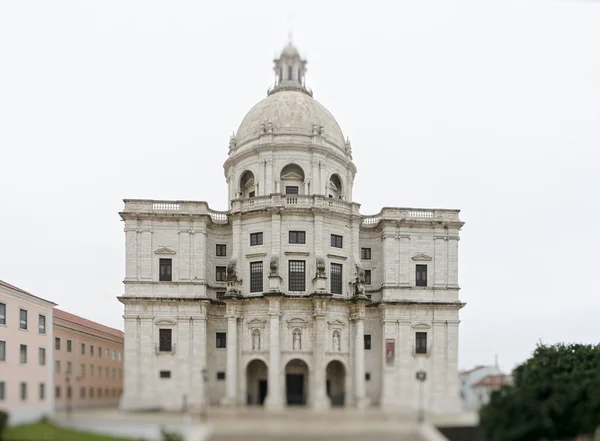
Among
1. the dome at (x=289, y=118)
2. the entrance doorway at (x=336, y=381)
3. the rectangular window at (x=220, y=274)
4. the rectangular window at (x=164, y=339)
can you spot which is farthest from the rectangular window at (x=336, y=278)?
the rectangular window at (x=164, y=339)

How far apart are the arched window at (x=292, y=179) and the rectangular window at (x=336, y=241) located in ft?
18.7

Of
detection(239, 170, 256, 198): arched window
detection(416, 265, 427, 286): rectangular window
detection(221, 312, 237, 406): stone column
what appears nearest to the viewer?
detection(221, 312, 237, 406): stone column

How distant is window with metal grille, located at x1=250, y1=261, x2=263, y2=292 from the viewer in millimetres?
53250

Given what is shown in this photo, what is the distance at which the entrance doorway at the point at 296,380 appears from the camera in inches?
2074

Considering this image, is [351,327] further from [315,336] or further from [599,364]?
[599,364]

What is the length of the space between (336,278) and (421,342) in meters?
8.98

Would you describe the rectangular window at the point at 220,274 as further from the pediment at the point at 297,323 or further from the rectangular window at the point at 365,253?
the rectangular window at the point at 365,253

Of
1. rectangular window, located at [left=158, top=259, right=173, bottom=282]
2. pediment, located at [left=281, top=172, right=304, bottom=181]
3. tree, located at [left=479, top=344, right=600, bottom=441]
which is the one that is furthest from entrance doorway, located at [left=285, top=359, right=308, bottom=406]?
tree, located at [left=479, top=344, right=600, bottom=441]

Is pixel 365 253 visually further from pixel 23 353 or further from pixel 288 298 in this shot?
pixel 23 353

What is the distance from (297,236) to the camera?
53.5 meters

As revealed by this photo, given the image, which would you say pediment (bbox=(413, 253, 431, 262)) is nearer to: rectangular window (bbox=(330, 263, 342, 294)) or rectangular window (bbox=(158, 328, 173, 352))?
rectangular window (bbox=(330, 263, 342, 294))

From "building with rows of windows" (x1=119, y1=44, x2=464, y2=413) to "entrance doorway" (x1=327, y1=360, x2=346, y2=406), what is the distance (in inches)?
3.6

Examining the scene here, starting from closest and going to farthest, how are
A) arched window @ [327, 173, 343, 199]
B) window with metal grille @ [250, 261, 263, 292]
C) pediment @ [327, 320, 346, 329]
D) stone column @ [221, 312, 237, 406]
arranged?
stone column @ [221, 312, 237, 406] < pediment @ [327, 320, 346, 329] < window with metal grille @ [250, 261, 263, 292] < arched window @ [327, 173, 343, 199]

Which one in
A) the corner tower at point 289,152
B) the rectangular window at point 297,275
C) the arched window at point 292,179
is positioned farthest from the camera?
the arched window at point 292,179
